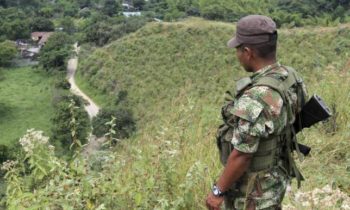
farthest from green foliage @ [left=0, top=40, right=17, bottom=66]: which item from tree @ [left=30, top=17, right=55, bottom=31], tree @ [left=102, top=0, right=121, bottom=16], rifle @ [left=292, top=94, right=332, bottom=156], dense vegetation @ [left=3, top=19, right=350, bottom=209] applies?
rifle @ [left=292, top=94, right=332, bottom=156]

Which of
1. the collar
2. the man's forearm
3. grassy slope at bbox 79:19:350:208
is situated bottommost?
grassy slope at bbox 79:19:350:208

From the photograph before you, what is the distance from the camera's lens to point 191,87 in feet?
22.3

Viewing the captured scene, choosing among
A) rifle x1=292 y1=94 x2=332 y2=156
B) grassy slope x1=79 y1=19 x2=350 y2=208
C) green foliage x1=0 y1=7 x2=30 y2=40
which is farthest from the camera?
green foliage x1=0 y1=7 x2=30 y2=40

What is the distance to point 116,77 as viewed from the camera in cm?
2158

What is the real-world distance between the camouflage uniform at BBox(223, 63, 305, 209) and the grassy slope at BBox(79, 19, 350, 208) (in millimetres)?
590

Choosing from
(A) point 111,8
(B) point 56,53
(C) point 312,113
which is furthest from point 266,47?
(A) point 111,8

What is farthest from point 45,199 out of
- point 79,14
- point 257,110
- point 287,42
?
point 79,14

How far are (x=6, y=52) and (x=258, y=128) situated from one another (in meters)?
26.1

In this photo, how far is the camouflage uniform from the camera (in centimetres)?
186

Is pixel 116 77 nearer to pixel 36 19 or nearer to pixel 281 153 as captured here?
pixel 36 19

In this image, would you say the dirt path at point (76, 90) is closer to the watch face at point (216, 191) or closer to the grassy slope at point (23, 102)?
the grassy slope at point (23, 102)

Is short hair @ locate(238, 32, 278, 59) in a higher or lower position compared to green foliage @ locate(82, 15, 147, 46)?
higher

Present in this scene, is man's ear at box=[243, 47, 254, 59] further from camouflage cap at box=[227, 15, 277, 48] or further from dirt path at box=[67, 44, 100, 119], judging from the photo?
dirt path at box=[67, 44, 100, 119]

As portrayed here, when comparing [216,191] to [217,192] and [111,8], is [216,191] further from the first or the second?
[111,8]
